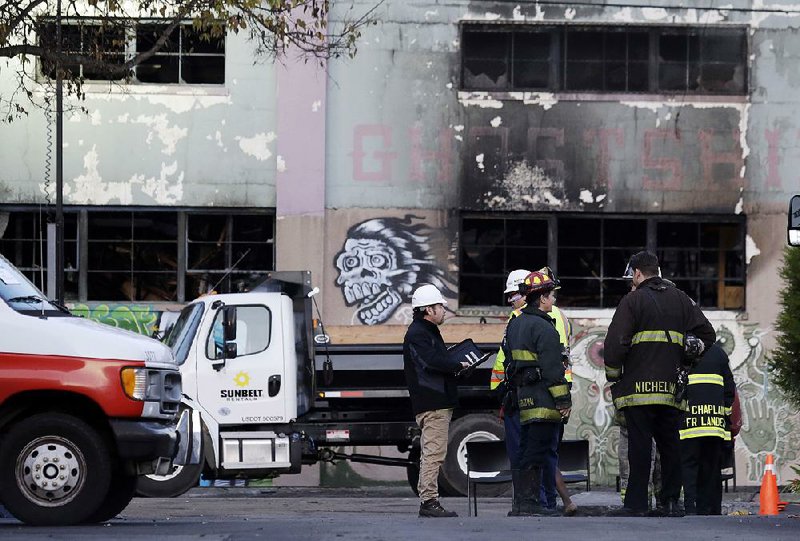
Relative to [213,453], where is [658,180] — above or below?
above

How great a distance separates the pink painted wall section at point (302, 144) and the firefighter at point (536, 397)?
8.65 metres

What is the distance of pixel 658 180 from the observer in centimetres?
2073

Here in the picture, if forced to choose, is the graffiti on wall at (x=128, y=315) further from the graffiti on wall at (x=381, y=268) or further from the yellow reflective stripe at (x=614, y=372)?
the yellow reflective stripe at (x=614, y=372)

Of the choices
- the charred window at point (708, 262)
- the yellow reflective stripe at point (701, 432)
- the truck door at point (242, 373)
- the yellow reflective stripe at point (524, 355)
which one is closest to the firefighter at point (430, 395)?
the yellow reflective stripe at point (524, 355)

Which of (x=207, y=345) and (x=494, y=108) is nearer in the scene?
(x=207, y=345)

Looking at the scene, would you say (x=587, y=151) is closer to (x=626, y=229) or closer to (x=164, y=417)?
(x=626, y=229)

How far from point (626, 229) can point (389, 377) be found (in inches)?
217

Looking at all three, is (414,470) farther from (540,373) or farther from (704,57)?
(704,57)

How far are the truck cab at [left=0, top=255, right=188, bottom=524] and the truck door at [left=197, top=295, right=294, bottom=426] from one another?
5646 millimetres

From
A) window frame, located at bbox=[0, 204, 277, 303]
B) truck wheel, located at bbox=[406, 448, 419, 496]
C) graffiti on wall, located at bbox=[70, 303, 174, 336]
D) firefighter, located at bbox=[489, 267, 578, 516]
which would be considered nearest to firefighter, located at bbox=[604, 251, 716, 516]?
firefighter, located at bbox=[489, 267, 578, 516]

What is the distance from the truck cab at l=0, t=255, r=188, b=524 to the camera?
10.4 m

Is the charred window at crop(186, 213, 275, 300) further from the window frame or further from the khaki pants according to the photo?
the khaki pants

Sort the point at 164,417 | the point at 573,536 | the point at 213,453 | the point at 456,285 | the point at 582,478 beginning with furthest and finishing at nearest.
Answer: the point at 456,285 < the point at 213,453 < the point at 582,478 < the point at 164,417 < the point at 573,536

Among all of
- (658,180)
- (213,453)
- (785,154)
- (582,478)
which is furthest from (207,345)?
(785,154)
